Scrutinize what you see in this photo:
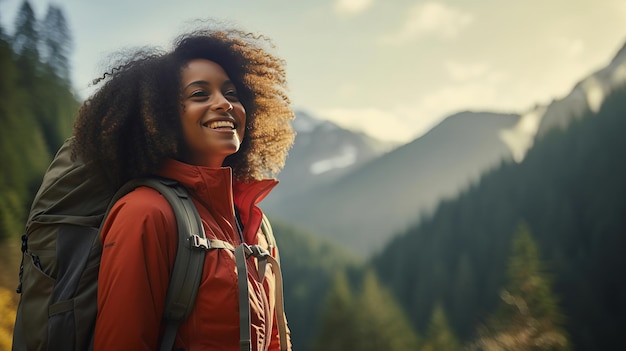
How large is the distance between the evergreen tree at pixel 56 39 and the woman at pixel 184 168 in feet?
97.7

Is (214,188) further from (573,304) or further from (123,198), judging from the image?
(573,304)

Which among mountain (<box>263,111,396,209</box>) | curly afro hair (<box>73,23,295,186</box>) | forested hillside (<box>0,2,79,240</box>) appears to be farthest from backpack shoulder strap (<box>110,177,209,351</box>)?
mountain (<box>263,111,396,209</box>)

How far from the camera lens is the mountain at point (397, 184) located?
5019cm

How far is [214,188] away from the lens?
6.86 feet

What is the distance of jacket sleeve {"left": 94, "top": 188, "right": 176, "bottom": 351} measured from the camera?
5.47ft

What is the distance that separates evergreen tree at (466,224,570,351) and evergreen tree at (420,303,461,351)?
707 cm

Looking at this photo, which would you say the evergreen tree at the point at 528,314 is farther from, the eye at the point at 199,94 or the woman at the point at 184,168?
the eye at the point at 199,94

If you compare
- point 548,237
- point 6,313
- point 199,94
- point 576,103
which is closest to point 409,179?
point 576,103

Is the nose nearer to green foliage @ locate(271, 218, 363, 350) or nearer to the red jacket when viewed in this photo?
the red jacket

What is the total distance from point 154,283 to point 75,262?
281 millimetres

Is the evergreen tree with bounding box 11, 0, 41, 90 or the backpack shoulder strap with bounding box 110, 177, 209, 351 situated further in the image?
the evergreen tree with bounding box 11, 0, 41, 90

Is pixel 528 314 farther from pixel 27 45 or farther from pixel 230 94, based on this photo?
pixel 27 45

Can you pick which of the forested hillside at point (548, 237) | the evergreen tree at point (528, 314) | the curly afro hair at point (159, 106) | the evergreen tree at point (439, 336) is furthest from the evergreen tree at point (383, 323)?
the curly afro hair at point (159, 106)

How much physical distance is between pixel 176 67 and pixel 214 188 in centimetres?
62
